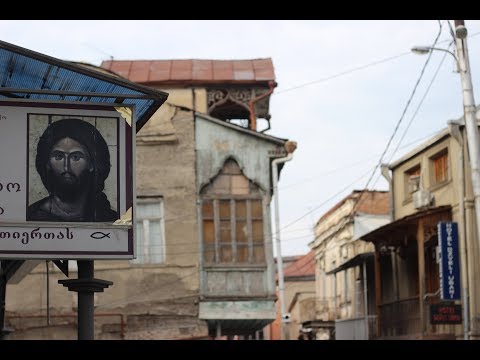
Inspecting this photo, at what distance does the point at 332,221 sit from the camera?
42.0m

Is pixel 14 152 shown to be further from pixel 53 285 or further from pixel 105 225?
pixel 53 285

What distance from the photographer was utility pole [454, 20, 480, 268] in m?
19.6

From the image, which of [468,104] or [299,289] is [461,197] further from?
[299,289]

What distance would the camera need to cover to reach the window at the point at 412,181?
97.5 ft

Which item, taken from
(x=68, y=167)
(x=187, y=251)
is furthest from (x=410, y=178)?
(x=68, y=167)

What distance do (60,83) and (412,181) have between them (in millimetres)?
20191

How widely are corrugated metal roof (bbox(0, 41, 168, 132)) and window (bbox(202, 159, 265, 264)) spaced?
522 inches

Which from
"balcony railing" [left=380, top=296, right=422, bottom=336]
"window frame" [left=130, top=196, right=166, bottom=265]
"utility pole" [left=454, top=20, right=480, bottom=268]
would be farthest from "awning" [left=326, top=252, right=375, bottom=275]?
"utility pole" [left=454, top=20, right=480, bottom=268]

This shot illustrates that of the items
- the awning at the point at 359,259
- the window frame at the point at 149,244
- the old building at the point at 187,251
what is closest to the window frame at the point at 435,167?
the awning at the point at 359,259

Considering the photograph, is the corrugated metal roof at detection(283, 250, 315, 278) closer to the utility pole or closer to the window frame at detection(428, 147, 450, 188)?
the window frame at detection(428, 147, 450, 188)

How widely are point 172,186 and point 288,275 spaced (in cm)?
3653

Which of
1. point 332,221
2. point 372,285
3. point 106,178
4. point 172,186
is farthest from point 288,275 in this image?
point 106,178

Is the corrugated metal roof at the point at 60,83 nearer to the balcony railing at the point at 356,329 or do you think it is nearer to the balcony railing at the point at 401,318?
the balcony railing at the point at 401,318
